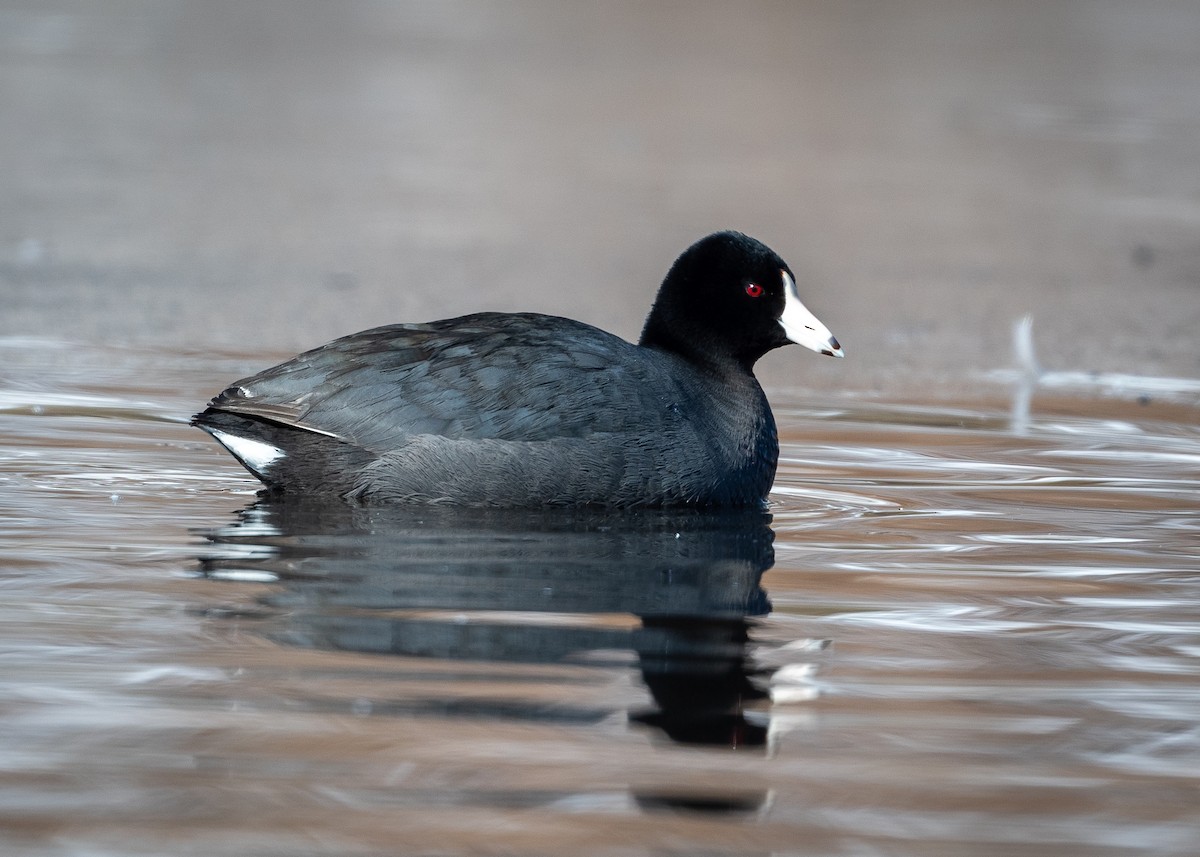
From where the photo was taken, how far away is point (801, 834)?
97.4 inches

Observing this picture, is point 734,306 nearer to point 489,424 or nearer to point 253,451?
point 489,424

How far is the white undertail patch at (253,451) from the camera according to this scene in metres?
4.66

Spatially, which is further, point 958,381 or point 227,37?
point 227,37

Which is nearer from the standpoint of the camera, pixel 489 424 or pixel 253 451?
pixel 489 424

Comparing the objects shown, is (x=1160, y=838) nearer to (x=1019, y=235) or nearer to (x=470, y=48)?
(x=1019, y=235)

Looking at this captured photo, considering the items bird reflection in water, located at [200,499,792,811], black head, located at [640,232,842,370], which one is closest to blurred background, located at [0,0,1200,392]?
black head, located at [640,232,842,370]

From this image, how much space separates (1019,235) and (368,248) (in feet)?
11.3

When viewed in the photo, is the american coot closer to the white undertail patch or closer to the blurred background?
the white undertail patch

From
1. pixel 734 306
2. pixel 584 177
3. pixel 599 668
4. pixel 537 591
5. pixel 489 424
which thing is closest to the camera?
pixel 599 668

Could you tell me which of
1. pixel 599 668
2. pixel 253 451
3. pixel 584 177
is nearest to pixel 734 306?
pixel 253 451

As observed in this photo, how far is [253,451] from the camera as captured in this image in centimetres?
467

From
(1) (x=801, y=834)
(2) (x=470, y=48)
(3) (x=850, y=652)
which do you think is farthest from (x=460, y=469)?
(2) (x=470, y=48)

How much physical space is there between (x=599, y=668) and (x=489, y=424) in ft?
5.01

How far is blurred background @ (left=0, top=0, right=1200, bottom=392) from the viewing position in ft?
25.4
